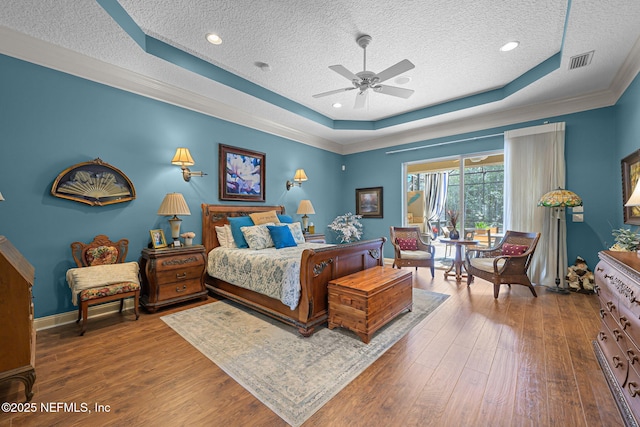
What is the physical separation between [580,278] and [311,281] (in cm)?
421

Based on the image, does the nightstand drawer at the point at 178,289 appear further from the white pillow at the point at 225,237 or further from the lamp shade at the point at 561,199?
the lamp shade at the point at 561,199

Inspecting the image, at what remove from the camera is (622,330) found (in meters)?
1.64

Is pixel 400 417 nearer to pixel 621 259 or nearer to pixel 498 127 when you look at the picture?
pixel 621 259

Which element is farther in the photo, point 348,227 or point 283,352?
point 348,227

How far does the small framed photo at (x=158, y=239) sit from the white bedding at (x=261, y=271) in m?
0.68

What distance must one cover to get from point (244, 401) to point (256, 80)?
3922 millimetres

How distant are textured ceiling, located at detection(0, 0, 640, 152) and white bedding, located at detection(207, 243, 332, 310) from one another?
238 centimetres

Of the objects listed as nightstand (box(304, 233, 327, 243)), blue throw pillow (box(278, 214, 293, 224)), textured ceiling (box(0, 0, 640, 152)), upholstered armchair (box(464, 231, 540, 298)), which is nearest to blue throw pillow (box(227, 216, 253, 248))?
blue throw pillow (box(278, 214, 293, 224))

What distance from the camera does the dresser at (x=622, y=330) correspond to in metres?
1.45

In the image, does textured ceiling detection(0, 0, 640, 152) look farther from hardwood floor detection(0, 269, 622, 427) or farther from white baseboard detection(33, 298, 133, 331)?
hardwood floor detection(0, 269, 622, 427)

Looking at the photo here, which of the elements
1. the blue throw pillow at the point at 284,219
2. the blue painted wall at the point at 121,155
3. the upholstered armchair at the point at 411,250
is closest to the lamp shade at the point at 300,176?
the blue painted wall at the point at 121,155

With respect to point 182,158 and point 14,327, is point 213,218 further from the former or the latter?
point 14,327

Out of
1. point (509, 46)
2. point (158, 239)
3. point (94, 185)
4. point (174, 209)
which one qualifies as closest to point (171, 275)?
point (158, 239)

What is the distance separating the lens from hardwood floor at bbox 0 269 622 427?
1.55 metres
